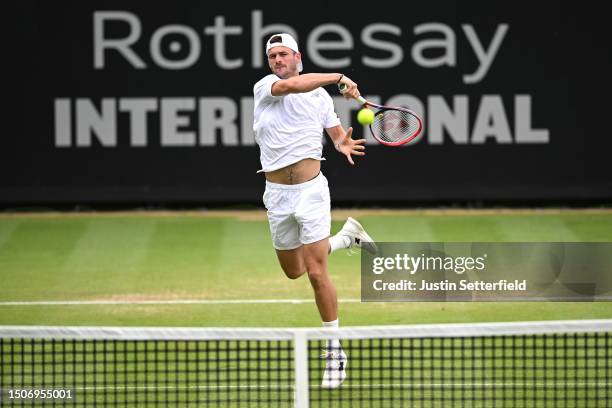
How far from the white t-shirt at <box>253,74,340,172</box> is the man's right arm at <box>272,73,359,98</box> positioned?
234 mm

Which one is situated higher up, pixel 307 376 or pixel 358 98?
pixel 358 98

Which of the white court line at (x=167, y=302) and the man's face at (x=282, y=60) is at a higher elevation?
the man's face at (x=282, y=60)

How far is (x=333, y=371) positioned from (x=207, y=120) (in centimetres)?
741

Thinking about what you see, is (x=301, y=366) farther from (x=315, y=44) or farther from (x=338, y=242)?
(x=315, y=44)

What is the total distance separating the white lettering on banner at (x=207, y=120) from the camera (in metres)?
13.5

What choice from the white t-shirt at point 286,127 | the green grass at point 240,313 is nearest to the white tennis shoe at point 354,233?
the green grass at point 240,313

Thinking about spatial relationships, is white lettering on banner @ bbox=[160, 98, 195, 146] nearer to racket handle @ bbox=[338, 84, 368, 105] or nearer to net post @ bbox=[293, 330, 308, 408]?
racket handle @ bbox=[338, 84, 368, 105]

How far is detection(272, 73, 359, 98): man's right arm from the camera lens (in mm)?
6531

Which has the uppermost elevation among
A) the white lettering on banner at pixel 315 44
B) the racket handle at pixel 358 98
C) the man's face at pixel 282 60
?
the white lettering on banner at pixel 315 44

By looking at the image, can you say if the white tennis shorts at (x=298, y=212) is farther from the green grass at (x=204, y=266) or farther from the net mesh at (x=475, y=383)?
the green grass at (x=204, y=266)

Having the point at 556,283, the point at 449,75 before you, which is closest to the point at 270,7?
the point at 449,75

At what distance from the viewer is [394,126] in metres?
7.73

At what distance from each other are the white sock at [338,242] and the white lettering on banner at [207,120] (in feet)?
18.5

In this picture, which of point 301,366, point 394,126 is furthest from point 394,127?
point 301,366
